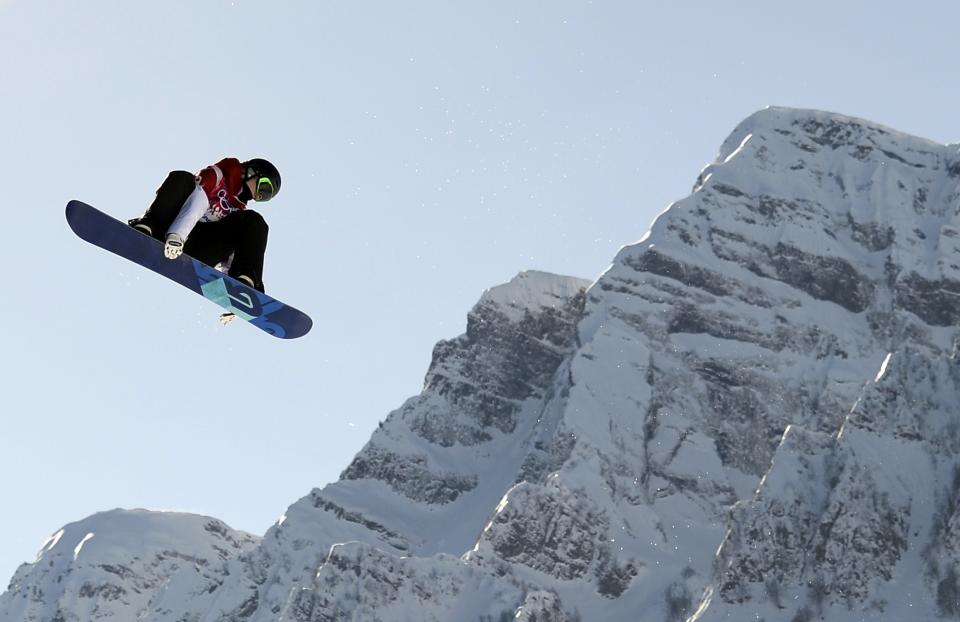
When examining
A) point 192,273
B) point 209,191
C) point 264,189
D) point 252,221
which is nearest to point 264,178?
point 264,189

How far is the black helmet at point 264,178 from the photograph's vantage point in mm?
17516

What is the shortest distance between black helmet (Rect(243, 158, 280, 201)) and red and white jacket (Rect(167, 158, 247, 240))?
274 mm

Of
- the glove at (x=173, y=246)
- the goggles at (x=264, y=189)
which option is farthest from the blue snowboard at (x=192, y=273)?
the goggles at (x=264, y=189)

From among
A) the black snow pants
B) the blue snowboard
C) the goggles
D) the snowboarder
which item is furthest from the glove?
the goggles

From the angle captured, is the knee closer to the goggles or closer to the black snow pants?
the black snow pants

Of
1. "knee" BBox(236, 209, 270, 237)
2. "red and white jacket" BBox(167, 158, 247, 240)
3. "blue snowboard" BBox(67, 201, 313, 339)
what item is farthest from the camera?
"knee" BBox(236, 209, 270, 237)

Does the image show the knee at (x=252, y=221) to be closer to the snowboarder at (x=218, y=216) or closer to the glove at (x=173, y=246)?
the snowboarder at (x=218, y=216)

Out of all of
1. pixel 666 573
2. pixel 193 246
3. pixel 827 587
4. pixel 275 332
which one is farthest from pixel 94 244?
pixel 666 573

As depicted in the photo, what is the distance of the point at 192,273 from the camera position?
61.3ft

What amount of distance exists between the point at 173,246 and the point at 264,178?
51.0 inches

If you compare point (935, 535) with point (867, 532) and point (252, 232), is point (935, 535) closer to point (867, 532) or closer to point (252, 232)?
point (867, 532)

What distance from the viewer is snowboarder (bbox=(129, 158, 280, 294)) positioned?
1772cm

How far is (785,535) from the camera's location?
187 m

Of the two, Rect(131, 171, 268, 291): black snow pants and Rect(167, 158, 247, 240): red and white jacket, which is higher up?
Rect(167, 158, 247, 240): red and white jacket
